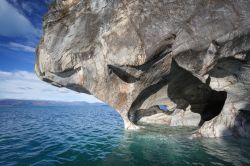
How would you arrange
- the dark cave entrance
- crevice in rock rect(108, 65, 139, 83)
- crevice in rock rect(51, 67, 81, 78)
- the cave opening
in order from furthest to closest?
the dark cave entrance
crevice in rock rect(51, 67, 81, 78)
the cave opening
crevice in rock rect(108, 65, 139, 83)

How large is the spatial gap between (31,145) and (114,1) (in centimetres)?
1476

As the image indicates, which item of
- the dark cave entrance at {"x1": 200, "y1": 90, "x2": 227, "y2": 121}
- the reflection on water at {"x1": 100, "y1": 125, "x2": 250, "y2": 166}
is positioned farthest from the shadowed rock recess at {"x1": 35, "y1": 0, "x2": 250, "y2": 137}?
the reflection on water at {"x1": 100, "y1": 125, "x2": 250, "y2": 166}

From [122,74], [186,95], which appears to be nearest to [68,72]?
[122,74]

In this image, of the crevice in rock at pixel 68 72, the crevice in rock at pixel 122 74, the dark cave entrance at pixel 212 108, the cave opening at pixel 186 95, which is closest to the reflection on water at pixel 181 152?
the cave opening at pixel 186 95

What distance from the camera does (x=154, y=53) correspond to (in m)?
18.7

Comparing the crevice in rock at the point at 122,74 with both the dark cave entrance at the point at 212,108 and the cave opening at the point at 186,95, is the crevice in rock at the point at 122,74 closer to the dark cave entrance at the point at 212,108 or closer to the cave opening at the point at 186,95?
the cave opening at the point at 186,95

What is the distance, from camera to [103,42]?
68.9 feet

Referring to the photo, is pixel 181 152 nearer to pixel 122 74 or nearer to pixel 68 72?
pixel 122 74

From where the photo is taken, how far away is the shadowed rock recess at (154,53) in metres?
16.7

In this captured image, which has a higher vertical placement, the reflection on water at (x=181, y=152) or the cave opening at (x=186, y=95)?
the cave opening at (x=186, y=95)


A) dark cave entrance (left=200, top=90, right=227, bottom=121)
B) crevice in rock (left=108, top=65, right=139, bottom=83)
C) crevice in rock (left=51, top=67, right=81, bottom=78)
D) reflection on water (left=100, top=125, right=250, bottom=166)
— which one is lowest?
reflection on water (left=100, top=125, right=250, bottom=166)

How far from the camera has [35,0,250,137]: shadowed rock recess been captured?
16672 mm

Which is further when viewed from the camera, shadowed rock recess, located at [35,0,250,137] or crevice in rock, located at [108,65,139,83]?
crevice in rock, located at [108,65,139,83]

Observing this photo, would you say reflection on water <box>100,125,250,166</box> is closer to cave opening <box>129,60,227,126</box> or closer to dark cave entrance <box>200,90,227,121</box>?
cave opening <box>129,60,227,126</box>
